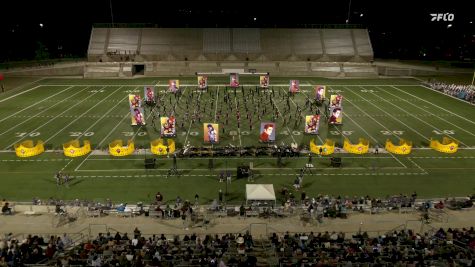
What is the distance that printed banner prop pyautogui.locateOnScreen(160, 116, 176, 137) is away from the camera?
32.2 m

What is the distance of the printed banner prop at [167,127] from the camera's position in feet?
106

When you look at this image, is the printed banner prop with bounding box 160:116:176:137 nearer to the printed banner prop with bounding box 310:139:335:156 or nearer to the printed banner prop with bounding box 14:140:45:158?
the printed banner prop with bounding box 14:140:45:158

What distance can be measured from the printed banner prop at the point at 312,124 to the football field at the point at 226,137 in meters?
0.62

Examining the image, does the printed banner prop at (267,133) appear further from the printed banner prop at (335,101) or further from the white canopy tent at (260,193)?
the printed banner prop at (335,101)

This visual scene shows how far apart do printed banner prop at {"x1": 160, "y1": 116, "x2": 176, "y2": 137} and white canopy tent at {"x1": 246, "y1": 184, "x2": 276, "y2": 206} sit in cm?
1294

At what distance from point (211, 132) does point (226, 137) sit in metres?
3.11

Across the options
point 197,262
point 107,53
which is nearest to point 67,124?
point 197,262

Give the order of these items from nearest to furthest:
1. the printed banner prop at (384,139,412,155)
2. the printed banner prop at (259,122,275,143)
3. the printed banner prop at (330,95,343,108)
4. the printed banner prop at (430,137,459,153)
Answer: the printed banner prop at (384,139,412,155), the printed banner prop at (430,137,459,153), the printed banner prop at (259,122,275,143), the printed banner prop at (330,95,343,108)

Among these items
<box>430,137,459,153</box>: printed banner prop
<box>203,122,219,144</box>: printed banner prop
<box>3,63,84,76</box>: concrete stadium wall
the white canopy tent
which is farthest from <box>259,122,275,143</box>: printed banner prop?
<box>3,63,84,76</box>: concrete stadium wall

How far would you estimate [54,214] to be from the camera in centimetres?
1994

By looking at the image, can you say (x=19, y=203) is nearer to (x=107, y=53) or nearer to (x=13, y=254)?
(x=13, y=254)

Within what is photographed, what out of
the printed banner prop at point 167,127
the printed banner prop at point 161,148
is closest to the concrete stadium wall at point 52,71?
the printed banner prop at point 167,127

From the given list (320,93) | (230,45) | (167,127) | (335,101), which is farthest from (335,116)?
(230,45)

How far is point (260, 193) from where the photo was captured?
68.0ft
